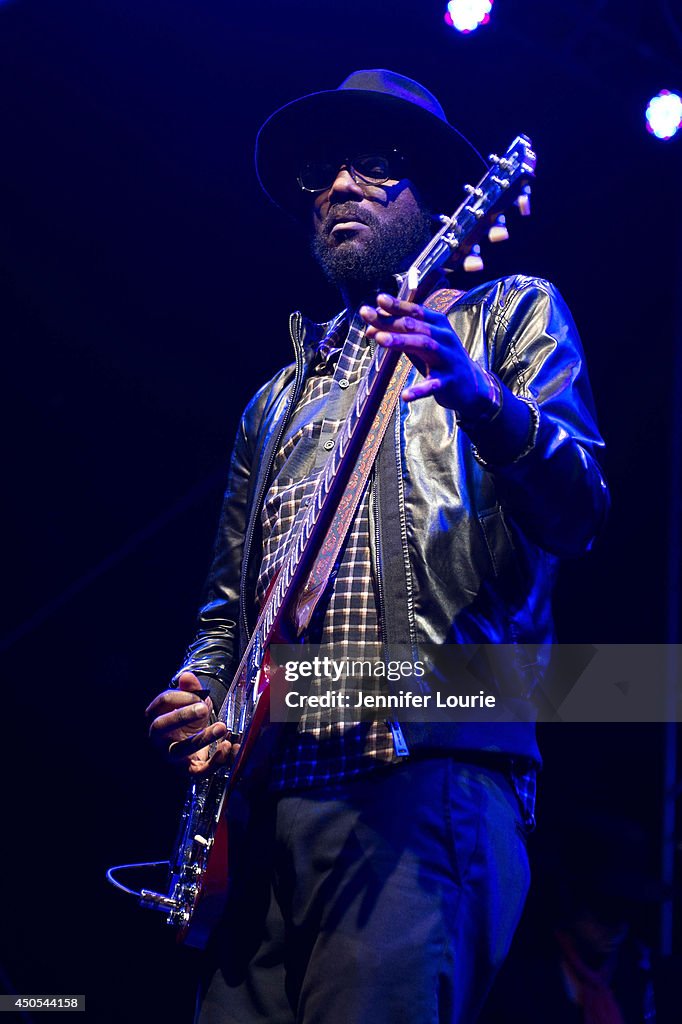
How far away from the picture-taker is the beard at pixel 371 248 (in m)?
2.66

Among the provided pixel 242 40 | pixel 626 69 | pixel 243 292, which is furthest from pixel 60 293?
pixel 626 69

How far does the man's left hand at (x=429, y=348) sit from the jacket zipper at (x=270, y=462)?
1025 mm

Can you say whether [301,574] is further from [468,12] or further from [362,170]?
[468,12]

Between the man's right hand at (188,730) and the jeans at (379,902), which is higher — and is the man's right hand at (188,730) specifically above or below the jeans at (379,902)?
above

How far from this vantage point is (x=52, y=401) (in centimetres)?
426

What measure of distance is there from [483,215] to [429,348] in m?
0.62

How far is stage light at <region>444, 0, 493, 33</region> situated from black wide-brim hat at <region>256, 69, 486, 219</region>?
3.75 ft

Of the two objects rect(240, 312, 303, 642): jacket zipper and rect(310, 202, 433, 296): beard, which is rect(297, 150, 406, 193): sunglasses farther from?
rect(240, 312, 303, 642): jacket zipper

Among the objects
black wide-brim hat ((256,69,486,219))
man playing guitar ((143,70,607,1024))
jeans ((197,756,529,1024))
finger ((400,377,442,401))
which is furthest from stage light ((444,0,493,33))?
jeans ((197,756,529,1024))

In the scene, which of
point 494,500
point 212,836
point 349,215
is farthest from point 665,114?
point 212,836

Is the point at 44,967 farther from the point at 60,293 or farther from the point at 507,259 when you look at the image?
the point at 507,259

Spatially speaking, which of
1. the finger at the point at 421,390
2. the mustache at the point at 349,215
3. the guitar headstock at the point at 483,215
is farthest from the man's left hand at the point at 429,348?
the mustache at the point at 349,215

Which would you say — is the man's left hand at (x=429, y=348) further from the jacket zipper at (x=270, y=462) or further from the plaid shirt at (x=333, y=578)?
the jacket zipper at (x=270, y=462)

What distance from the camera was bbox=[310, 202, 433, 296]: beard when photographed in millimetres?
2656
